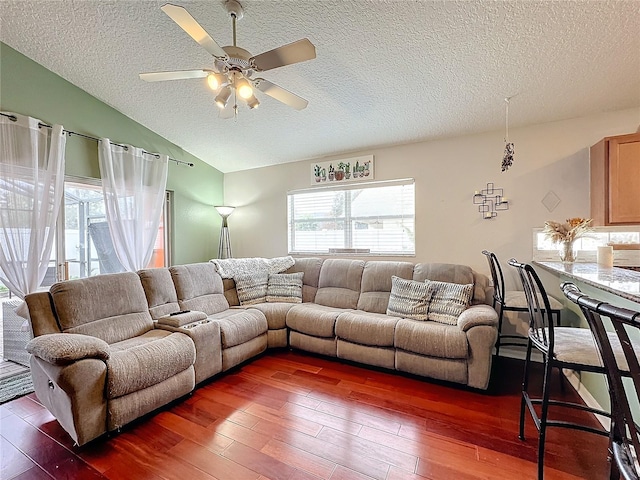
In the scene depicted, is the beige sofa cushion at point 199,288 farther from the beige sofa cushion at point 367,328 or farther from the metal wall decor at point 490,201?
the metal wall decor at point 490,201

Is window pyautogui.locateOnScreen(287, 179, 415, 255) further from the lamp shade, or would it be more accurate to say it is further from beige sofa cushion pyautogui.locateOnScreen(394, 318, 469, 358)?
beige sofa cushion pyautogui.locateOnScreen(394, 318, 469, 358)

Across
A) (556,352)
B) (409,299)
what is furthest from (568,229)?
(556,352)

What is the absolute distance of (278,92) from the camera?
84.2 inches

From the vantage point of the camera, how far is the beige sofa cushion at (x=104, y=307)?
2.22 m

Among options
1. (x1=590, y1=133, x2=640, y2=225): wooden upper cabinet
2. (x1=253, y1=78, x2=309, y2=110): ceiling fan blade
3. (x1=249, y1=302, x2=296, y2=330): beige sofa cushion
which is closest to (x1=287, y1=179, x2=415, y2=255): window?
(x1=249, y1=302, x2=296, y2=330): beige sofa cushion

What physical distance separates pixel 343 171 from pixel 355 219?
25.9 inches

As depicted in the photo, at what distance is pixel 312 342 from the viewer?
3125 mm

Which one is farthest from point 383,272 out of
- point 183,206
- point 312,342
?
point 183,206

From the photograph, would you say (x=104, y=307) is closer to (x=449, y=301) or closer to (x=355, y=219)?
(x=355, y=219)

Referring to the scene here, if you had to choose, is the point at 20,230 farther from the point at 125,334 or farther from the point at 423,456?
the point at 423,456

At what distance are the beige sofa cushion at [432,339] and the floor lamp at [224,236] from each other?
2.92 m

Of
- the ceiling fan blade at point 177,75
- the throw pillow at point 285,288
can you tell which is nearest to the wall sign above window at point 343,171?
the throw pillow at point 285,288

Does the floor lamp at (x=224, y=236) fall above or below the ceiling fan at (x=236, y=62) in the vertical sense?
below

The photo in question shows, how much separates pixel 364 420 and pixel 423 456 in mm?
448
